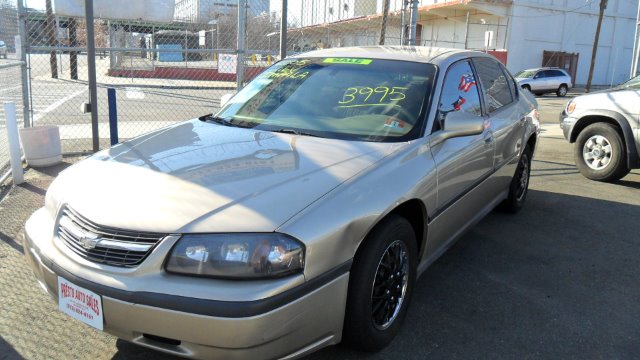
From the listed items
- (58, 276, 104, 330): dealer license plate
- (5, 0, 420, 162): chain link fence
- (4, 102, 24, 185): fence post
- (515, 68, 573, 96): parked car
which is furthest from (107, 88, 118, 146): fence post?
(515, 68, 573, 96): parked car

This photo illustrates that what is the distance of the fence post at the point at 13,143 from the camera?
559 cm

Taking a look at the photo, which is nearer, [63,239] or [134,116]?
[63,239]

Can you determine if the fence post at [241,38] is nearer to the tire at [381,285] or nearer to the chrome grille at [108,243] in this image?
the tire at [381,285]

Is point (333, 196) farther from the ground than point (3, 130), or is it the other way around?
point (333, 196)

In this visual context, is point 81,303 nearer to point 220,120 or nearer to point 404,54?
point 220,120

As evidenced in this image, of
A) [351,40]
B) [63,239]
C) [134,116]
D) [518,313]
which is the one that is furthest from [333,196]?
[351,40]

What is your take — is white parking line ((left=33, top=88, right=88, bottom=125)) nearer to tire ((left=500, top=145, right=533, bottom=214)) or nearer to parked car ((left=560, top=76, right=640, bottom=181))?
tire ((left=500, top=145, right=533, bottom=214))

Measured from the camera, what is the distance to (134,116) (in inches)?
483

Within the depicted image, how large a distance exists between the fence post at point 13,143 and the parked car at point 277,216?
9.34 feet

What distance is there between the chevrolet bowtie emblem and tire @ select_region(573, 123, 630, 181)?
6.68m

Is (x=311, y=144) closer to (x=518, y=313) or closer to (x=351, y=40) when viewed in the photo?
(x=518, y=313)

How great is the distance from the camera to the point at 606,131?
707cm

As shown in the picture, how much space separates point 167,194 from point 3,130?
219 inches

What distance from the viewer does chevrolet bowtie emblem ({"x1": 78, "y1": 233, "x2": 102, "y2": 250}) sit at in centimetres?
241
